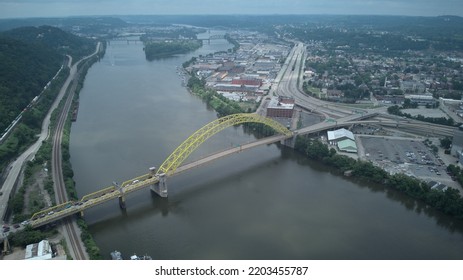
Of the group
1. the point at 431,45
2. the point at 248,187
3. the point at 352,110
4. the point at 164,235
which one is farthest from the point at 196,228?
the point at 431,45

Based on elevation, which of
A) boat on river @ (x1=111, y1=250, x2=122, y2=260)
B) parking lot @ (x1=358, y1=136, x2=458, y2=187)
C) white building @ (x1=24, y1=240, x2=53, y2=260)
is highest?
white building @ (x1=24, y1=240, x2=53, y2=260)

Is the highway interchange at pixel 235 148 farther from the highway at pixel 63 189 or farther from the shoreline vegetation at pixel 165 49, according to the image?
the shoreline vegetation at pixel 165 49

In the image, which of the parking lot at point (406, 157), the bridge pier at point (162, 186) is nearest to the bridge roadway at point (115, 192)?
the bridge pier at point (162, 186)

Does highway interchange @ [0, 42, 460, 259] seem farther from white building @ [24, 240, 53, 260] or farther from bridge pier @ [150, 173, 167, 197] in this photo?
white building @ [24, 240, 53, 260]

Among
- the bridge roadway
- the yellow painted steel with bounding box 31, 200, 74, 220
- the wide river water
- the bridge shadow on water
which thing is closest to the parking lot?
the wide river water

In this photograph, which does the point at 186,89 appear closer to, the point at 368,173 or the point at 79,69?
the point at 79,69

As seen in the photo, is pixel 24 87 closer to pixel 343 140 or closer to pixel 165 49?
pixel 343 140
